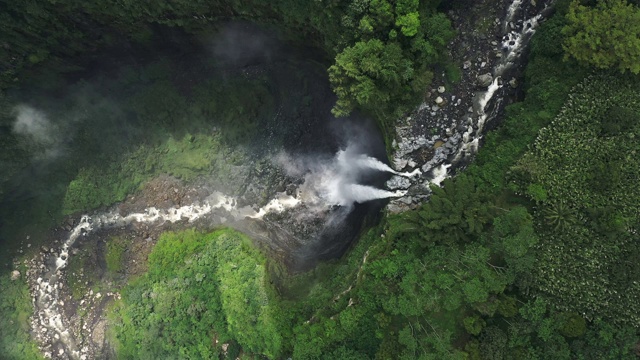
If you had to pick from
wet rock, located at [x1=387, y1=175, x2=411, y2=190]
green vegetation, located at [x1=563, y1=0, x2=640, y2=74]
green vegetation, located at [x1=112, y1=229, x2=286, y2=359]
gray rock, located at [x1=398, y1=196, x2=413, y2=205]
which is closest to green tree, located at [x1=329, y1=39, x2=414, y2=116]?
wet rock, located at [x1=387, y1=175, x2=411, y2=190]

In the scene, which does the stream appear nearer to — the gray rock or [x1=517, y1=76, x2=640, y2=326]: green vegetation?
the gray rock

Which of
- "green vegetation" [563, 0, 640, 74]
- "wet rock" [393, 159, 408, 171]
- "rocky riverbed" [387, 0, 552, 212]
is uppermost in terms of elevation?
"green vegetation" [563, 0, 640, 74]

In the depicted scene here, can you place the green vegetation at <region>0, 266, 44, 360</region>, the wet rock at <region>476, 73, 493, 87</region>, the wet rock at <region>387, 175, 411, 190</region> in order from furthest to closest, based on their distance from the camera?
the green vegetation at <region>0, 266, 44, 360</region> → the wet rock at <region>387, 175, 411, 190</region> → the wet rock at <region>476, 73, 493, 87</region>

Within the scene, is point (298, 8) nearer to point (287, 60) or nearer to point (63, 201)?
point (287, 60)

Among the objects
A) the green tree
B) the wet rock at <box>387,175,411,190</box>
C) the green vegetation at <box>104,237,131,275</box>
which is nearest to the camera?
the green tree

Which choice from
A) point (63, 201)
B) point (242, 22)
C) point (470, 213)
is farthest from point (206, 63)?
point (470, 213)

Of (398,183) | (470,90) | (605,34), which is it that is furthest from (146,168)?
(605,34)

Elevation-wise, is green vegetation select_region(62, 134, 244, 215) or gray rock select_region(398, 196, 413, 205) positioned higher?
gray rock select_region(398, 196, 413, 205)
